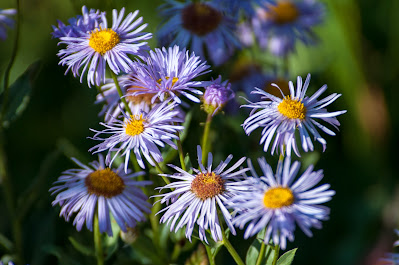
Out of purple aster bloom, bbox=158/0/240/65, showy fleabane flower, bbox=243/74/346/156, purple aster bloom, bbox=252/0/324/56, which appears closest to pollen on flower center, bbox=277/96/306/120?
showy fleabane flower, bbox=243/74/346/156

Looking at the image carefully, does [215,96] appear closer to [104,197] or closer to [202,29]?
[104,197]

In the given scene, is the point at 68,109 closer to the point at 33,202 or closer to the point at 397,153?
the point at 33,202

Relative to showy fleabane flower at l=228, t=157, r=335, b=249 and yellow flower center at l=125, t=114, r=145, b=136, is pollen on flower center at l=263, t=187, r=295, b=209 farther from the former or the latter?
yellow flower center at l=125, t=114, r=145, b=136

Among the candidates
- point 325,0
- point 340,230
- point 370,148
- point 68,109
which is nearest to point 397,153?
point 370,148

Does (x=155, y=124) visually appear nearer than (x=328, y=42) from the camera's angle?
Yes

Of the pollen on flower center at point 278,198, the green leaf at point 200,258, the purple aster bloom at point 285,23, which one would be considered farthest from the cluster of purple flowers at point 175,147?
the purple aster bloom at point 285,23
